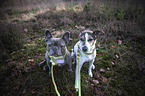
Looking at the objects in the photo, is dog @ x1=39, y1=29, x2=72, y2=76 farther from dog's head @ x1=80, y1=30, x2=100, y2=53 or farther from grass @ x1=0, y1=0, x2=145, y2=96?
grass @ x1=0, y1=0, x2=145, y2=96

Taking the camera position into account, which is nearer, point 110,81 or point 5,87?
point 5,87

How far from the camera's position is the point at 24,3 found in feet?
38.4

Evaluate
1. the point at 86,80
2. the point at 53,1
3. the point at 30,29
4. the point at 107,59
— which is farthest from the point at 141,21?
the point at 53,1

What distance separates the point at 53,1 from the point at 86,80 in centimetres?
1262

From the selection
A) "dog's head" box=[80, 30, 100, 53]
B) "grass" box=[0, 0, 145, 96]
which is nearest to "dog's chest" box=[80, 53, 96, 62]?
→ "dog's head" box=[80, 30, 100, 53]

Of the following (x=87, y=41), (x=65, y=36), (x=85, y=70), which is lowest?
(x=85, y=70)

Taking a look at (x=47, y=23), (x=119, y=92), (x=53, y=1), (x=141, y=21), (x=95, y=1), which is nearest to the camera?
(x=119, y=92)

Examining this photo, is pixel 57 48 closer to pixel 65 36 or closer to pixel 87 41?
pixel 65 36

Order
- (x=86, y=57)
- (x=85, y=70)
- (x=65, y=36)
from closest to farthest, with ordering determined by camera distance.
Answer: (x=65, y=36), (x=86, y=57), (x=85, y=70)

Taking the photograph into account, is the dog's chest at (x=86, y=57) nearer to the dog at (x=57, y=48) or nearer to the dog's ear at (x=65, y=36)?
the dog at (x=57, y=48)

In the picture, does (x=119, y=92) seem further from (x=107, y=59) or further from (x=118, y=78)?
(x=107, y=59)

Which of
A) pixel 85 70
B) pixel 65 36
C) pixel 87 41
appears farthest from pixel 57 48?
pixel 85 70

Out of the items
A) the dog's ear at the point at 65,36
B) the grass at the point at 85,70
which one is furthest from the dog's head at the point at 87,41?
the grass at the point at 85,70

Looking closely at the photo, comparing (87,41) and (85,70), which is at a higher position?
(87,41)
